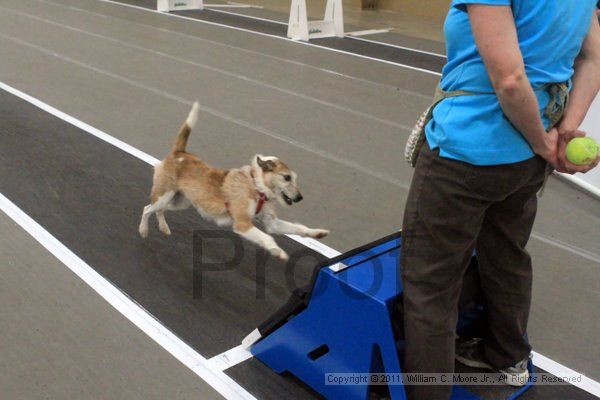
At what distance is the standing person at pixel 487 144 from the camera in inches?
72.6

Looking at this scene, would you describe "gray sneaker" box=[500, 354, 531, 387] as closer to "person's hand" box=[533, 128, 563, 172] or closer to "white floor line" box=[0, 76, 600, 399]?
"white floor line" box=[0, 76, 600, 399]

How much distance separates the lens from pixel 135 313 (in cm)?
330

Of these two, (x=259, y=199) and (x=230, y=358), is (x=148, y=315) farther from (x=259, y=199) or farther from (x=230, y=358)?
(x=259, y=199)

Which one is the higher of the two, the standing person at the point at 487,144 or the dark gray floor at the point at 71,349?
the standing person at the point at 487,144

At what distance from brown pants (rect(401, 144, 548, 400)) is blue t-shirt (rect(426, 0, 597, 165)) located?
0.20ft

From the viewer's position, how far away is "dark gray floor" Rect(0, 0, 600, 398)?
4043 millimetres

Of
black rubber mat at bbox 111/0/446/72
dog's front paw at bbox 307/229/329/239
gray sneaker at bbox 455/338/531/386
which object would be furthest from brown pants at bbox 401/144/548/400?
black rubber mat at bbox 111/0/446/72

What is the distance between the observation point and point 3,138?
5656mm

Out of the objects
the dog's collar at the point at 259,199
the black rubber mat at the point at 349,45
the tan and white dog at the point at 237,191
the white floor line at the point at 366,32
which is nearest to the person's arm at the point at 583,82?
the tan and white dog at the point at 237,191

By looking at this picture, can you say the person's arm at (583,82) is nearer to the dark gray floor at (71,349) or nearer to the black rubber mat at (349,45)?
the dark gray floor at (71,349)

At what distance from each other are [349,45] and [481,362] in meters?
8.43

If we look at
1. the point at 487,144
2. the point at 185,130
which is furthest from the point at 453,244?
the point at 185,130

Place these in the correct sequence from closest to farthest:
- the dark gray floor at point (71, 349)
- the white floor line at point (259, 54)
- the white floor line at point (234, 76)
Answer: the dark gray floor at point (71, 349)
the white floor line at point (234, 76)
the white floor line at point (259, 54)

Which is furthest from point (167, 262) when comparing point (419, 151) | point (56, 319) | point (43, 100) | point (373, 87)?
point (373, 87)
